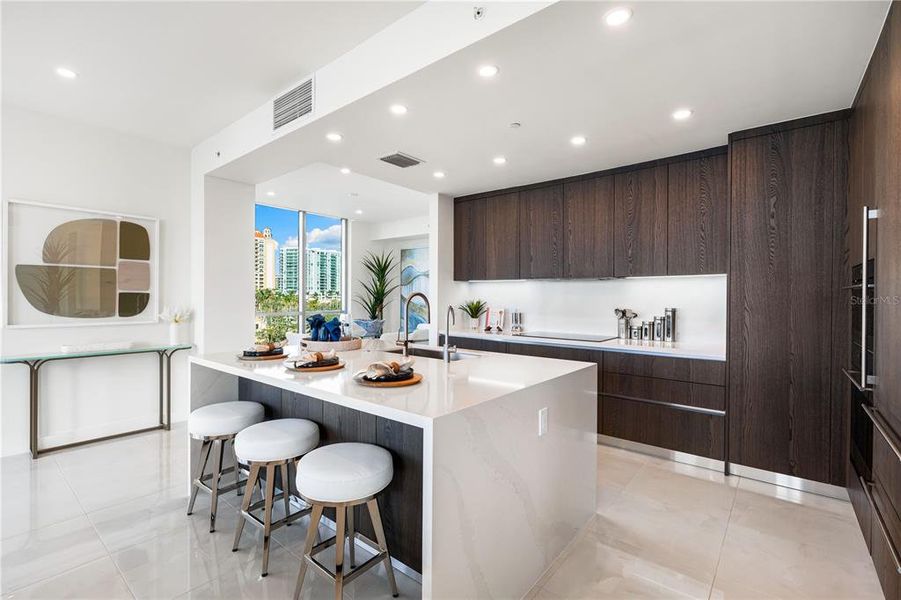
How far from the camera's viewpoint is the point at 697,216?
11.6 ft

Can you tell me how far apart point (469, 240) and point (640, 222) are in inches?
78.0

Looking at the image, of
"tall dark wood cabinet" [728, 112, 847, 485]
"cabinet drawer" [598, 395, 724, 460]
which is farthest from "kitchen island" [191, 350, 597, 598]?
"tall dark wood cabinet" [728, 112, 847, 485]

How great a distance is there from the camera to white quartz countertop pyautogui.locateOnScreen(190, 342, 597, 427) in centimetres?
150

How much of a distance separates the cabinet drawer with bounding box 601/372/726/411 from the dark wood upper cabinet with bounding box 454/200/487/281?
77.9 inches

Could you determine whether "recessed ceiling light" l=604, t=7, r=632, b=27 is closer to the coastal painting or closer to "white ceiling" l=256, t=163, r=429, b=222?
"white ceiling" l=256, t=163, r=429, b=222

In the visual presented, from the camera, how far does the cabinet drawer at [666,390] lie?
3195 millimetres

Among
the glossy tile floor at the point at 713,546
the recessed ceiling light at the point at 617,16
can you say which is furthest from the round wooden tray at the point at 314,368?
the recessed ceiling light at the point at 617,16

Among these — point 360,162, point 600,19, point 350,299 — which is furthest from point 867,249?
point 350,299

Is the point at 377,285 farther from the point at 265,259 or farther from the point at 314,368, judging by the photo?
the point at 314,368

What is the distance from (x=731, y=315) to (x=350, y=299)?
6.40 metres

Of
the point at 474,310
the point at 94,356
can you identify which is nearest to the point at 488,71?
the point at 474,310

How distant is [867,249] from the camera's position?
1.99 metres

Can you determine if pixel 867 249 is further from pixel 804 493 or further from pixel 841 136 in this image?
pixel 804 493

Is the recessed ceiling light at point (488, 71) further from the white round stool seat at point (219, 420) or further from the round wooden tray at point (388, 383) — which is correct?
the white round stool seat at point (219, 420)
